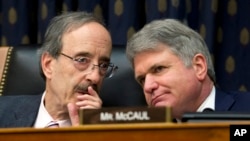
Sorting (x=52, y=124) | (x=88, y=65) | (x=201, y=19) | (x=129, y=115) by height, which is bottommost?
(x=52, y=124)

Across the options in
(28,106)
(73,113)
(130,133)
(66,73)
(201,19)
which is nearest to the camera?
(130,133)

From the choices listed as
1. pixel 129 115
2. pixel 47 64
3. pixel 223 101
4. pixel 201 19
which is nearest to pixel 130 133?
pixel 129 115

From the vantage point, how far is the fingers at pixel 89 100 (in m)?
2.08

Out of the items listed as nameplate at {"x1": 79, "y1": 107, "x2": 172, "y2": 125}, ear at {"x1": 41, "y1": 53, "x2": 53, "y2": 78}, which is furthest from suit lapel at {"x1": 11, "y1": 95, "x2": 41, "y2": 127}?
nameplate at {"x1": 79, "y1": 107, "x2": 172, "y2": 125}

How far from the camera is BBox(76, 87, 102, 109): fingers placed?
208 centimetres

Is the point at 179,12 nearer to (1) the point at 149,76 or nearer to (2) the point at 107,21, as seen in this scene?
(2) the point at 107,21

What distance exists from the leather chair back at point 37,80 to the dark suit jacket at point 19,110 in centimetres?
3

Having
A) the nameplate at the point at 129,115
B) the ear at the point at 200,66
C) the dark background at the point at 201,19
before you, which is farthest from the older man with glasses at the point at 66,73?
the nameplate at the point at 129,115

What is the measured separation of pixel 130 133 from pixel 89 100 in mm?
903

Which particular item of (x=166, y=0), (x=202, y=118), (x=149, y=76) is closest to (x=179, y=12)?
(x=166, y=0)

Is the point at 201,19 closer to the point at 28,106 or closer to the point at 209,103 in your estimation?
the point at 209,103

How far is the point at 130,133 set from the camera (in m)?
1.21

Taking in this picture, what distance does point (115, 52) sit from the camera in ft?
7.68

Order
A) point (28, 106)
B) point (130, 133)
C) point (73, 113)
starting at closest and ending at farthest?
1. point (130, 133)
2. point (73, 113)
3. point (28, 106)
